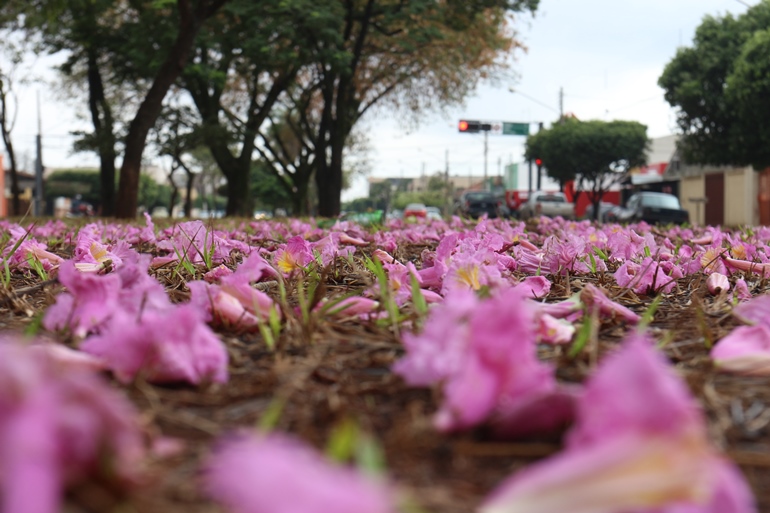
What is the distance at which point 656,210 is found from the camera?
24484mm

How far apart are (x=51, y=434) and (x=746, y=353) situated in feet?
3.19

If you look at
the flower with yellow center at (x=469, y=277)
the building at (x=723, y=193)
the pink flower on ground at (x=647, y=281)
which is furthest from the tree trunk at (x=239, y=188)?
the flower with yellow center at (x=469, y=277)

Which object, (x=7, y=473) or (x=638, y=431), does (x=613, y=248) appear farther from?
(x=7, y=473)

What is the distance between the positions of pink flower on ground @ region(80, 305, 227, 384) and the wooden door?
118 ft

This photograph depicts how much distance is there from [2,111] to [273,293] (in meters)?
25.9

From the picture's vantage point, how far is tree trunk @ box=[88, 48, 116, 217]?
17.7 metres

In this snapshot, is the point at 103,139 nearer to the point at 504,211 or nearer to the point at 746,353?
the point at 504,211

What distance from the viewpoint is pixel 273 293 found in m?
1.93

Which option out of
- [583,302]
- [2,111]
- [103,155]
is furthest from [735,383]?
[2,111]

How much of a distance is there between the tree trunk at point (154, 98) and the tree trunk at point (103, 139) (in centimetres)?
633

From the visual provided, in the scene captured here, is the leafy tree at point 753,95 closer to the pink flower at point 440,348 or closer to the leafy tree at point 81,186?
the pink flower at point 440,348

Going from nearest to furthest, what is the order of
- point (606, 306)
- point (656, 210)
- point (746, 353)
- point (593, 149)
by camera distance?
1. point (746, 353)
2. point (606, 306)
3. point (656, 210)
4. point (593, 149)

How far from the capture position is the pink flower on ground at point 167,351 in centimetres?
96

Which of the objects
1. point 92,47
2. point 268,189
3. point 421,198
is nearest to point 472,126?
point 92,47
